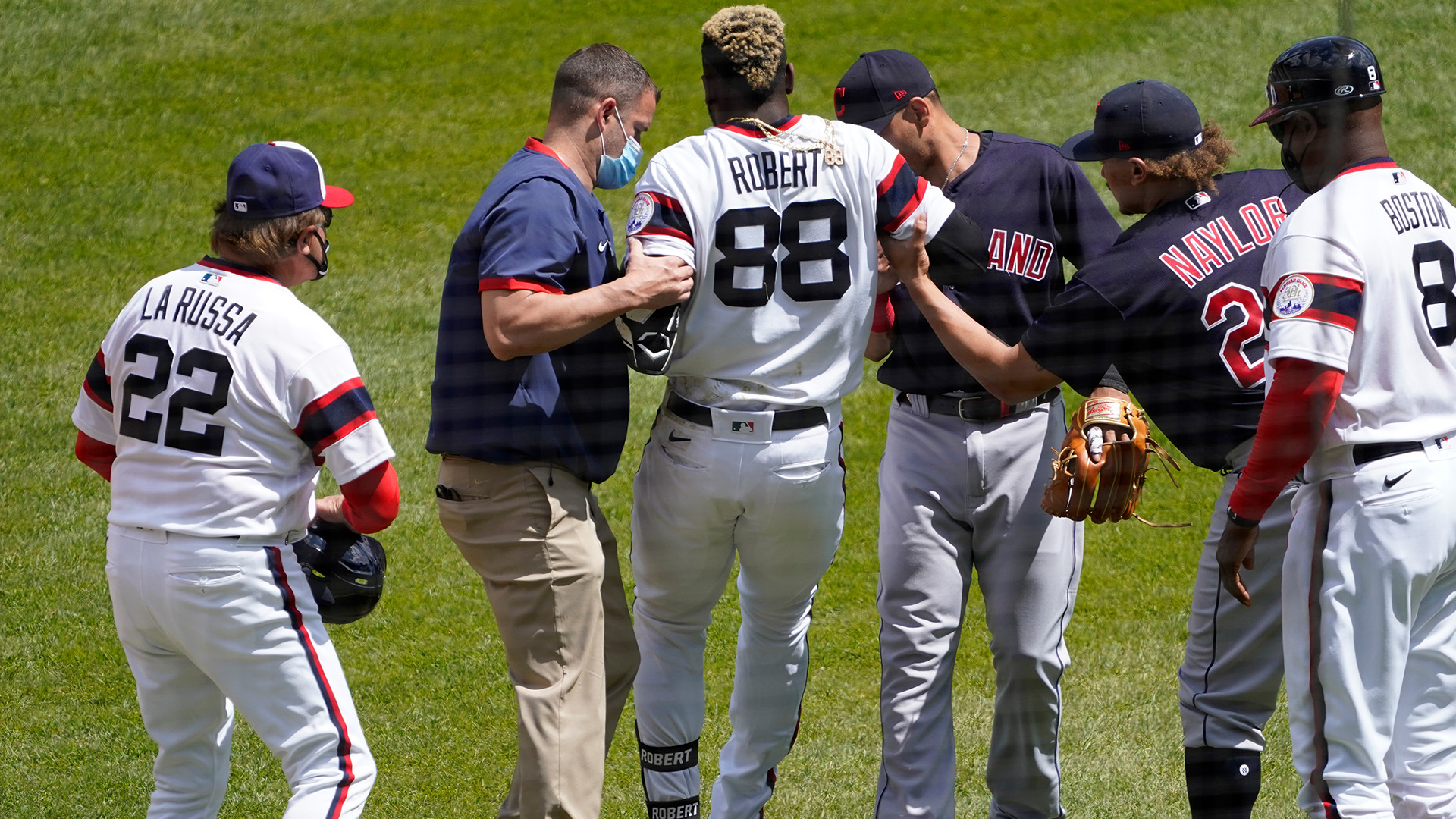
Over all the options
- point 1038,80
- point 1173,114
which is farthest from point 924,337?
point 1038,80

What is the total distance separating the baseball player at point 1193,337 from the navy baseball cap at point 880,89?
1.37 ft

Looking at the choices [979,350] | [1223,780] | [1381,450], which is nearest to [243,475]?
[979,350]

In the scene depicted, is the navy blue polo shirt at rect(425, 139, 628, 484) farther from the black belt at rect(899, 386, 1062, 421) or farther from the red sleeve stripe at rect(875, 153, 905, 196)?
the black belt at rect(899, 386, 1062, 421)

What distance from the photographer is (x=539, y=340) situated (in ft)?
9.00

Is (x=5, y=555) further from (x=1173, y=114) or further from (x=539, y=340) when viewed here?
(x=1173, y=114)

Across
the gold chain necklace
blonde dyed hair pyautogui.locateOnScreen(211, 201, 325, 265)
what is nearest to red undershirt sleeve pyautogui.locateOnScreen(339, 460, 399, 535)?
blonde dyed hair pyautogui.locateOnScreen(211, 201, 325, 265)

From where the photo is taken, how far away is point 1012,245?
3236 millimetres

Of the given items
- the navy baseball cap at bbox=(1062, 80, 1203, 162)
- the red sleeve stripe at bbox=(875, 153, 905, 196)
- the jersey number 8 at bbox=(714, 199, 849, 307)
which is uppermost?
the navy baseball cap at bbox=(1062, 80, 1203, 162)

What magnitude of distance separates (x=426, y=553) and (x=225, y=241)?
8.96 feet

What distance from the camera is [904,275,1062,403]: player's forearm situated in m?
2.99

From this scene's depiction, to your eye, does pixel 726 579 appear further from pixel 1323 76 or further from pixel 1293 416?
pixel 1323 76

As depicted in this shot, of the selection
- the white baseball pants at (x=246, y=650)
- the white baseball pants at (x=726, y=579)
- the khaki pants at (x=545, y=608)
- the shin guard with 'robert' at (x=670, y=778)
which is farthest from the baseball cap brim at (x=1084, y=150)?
the white baseball pants at (x=246, y=650)

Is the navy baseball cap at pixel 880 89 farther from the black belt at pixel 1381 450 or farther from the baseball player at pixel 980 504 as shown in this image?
the black belt at pixel 1381 450

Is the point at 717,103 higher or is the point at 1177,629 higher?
the point at 717,103
